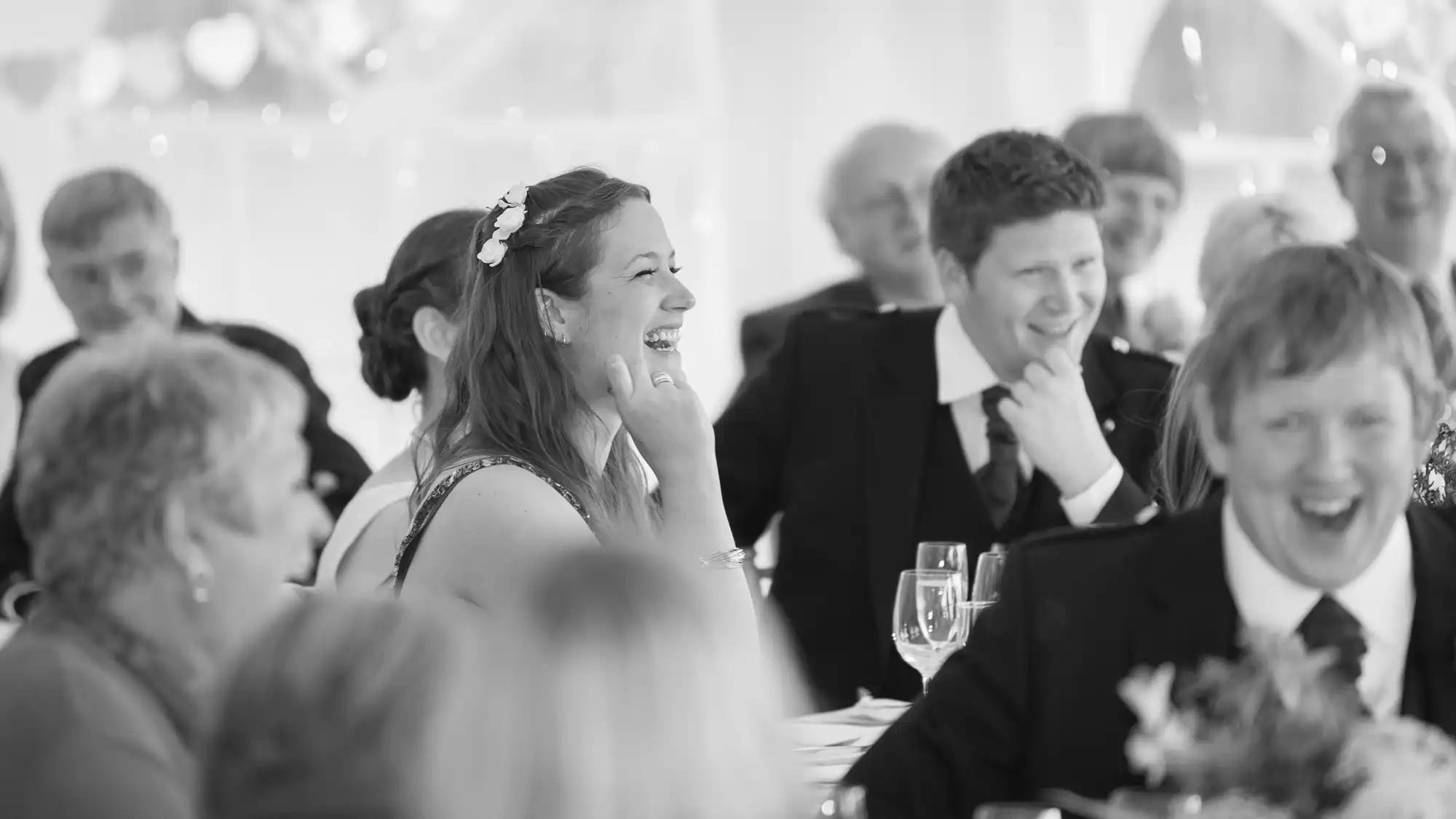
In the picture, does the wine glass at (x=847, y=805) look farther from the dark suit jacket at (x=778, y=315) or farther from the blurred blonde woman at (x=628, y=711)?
the dark suit jacket at (x=778, y=315)

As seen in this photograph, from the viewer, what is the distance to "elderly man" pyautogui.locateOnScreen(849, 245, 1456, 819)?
1.68 metres

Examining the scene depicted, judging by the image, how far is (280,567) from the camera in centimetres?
177

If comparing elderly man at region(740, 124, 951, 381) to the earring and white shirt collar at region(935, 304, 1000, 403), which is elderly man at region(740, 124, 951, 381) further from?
the earring

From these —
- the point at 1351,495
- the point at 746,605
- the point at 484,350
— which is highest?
the point at 484,350

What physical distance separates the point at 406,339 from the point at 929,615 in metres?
1.07

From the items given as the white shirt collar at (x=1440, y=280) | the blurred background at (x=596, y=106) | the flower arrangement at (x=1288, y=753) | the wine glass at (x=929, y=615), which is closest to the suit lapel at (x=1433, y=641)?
the flower arrangement at (x=1288, y=753)

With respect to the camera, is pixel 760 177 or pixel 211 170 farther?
pixel 760 177

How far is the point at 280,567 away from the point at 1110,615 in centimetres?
83

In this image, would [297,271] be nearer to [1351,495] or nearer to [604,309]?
[604,309]

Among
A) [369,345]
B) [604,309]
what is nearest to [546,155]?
[369,345]

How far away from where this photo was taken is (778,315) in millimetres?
4926

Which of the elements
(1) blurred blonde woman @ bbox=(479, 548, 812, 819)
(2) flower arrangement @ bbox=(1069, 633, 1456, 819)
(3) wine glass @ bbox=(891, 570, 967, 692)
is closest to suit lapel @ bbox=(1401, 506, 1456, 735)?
(2) flower arrangement @ bbox=(1069, 633, 1456, 819)

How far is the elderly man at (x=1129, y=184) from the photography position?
457cm

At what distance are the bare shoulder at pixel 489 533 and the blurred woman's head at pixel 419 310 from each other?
2.10 feet
